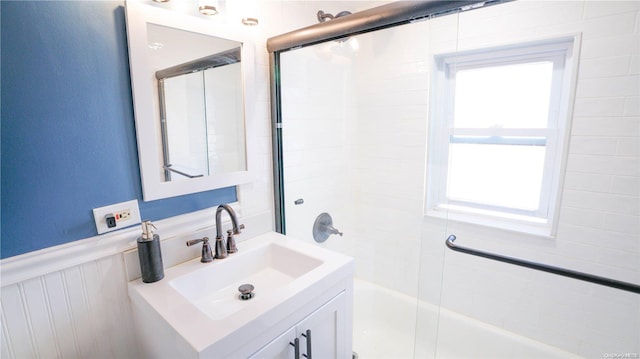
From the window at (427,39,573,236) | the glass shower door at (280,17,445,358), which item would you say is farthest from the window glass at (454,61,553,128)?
the glass shower door at (280,17,445,358)

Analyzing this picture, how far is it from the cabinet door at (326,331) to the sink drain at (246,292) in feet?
0.86

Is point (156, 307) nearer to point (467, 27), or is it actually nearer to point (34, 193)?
point (34, 193)

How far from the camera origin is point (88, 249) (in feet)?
3.47

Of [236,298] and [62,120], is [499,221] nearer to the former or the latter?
[236,298]

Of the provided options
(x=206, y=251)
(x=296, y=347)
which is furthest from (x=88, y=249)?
(x=296, y=347)

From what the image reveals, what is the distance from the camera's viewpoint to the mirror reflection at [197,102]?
1207mm

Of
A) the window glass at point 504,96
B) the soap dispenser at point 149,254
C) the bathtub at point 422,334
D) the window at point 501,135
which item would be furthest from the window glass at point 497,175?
the soap dispenser at point 149,254

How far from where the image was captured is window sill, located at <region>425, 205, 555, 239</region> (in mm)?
1773

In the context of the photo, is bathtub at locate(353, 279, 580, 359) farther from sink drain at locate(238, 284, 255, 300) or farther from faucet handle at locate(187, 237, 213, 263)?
faucet handle at locate(187, 237, 213, 263)

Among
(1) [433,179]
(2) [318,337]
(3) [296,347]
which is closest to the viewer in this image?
(3) [296,347]

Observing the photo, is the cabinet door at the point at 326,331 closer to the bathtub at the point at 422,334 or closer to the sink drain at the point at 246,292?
the sink drain at the point at 246,292

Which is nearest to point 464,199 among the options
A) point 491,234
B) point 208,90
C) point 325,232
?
point 491,234

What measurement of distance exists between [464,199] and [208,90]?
177 cm

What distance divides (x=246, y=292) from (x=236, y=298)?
2.7 inches
